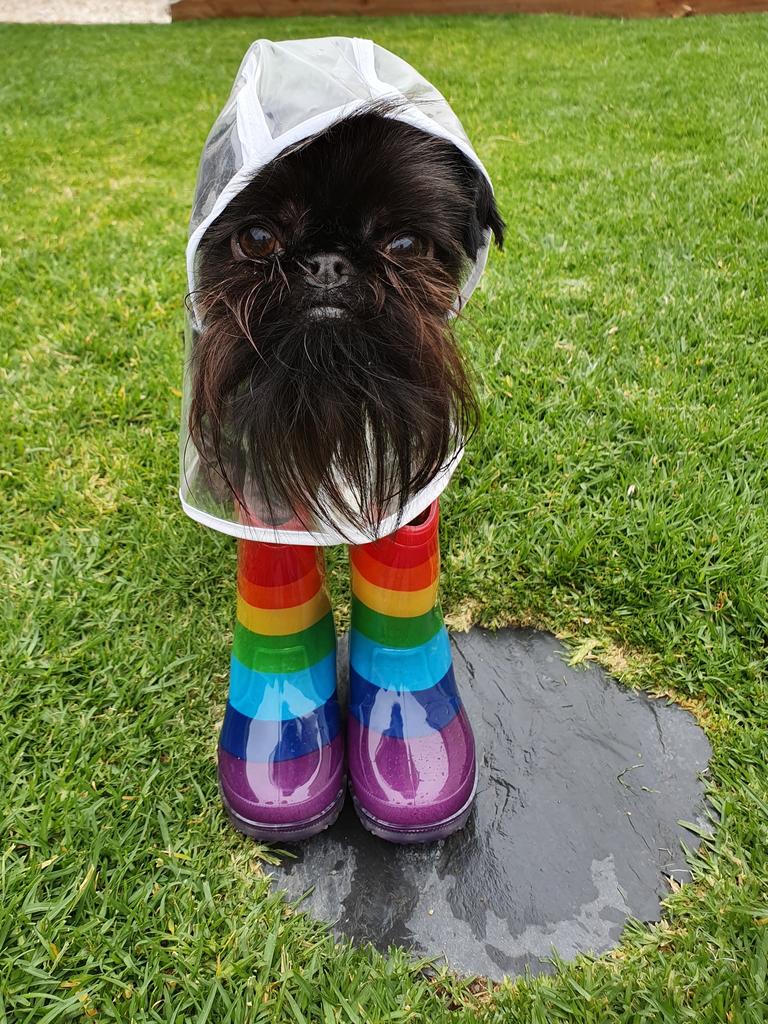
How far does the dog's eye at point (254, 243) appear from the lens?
1171mm

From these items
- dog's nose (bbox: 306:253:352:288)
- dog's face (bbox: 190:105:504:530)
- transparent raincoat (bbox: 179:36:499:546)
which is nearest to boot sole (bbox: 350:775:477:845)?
transparent raincoat (bbox: 179:36:499:546)

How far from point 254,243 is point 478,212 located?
0.43 m

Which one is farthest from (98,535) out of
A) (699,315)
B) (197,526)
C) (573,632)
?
(699,315)

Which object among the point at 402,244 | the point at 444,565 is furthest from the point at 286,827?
the point at 402,244

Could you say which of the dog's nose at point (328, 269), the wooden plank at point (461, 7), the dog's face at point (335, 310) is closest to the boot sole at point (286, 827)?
the dog's face at point (335, 310)

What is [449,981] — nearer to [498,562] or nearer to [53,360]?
[498,562]

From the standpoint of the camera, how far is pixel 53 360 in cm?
300

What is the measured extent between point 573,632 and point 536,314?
5.44ft

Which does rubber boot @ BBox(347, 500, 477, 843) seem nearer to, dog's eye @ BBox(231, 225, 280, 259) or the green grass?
the green grass

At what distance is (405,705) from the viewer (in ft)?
5.12

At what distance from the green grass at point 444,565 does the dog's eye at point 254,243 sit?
26.8 inches

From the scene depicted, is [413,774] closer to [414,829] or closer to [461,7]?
[414,829]

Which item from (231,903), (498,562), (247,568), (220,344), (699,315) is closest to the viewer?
(220,344)

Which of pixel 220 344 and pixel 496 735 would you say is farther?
pixel 496 735
